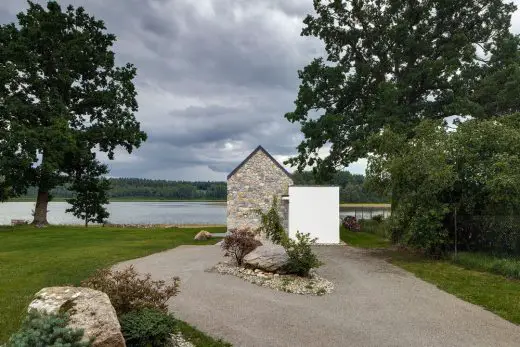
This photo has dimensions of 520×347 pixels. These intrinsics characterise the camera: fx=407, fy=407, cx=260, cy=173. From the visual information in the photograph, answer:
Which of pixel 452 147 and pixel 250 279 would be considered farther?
pixel 452 147

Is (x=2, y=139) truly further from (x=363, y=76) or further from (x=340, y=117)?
(x=363, y=76)

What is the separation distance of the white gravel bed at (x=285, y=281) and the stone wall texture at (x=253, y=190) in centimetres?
1229

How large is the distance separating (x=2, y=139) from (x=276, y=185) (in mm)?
21642

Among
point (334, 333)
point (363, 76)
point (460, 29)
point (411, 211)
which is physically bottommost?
point (334, 333)

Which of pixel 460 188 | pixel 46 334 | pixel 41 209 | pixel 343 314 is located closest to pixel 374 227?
pixel 460 188

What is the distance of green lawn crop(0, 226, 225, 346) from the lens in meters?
10.8

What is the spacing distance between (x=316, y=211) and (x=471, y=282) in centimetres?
1218

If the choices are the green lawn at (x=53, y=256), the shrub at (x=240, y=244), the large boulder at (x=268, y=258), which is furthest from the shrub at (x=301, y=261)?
the green lawn at (x=53, y=256)

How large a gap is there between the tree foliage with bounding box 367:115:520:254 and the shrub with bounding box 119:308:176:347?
536 inches

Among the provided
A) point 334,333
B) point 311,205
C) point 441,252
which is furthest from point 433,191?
point 334,333

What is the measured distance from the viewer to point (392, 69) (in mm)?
31797

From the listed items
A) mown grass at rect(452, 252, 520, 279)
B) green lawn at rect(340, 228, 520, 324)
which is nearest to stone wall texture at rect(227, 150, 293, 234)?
green lawn at rect(340, 228, 520, 324)

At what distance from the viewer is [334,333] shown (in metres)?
8.60

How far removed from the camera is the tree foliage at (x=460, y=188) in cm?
1756
